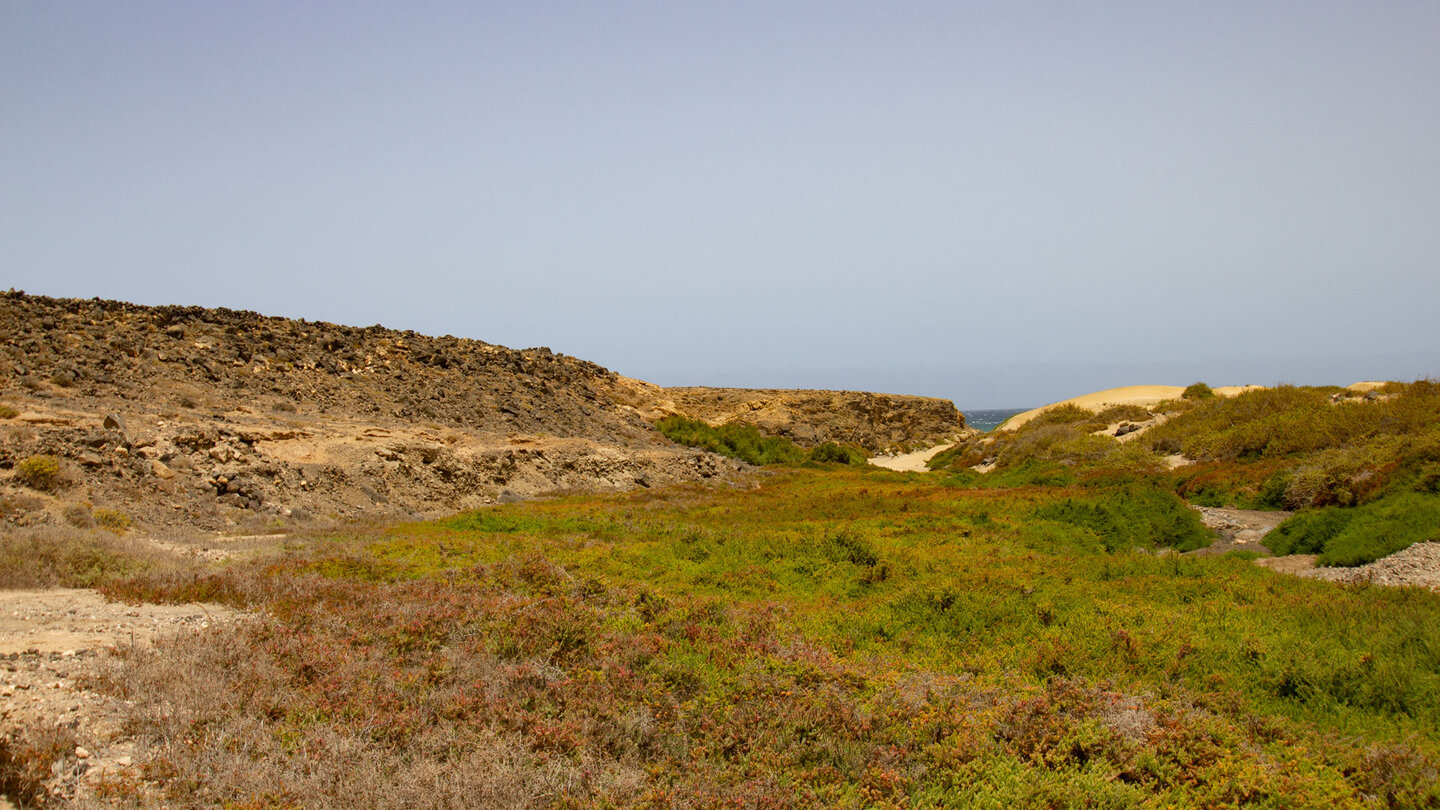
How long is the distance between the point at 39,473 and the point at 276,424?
27.4 feet

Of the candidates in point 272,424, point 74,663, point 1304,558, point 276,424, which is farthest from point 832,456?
point 74,663

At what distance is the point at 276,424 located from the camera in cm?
2273

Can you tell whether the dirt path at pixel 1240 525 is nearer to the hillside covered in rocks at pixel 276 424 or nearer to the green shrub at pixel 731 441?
the hillside covered in rocks at pixel 276 424

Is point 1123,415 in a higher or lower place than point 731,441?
higher

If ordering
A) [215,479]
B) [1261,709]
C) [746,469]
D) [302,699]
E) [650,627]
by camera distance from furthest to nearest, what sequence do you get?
[746,469], [215,479], [650,627], [1261,709], [302,699]

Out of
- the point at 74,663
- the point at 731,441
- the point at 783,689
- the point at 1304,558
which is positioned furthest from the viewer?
the point at 731,441

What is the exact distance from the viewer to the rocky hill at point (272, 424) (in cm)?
1623

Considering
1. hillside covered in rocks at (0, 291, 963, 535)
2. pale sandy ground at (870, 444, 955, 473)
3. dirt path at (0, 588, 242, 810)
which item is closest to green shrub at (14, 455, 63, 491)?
hillside covered in rocks at (0, 291, 963, 535)

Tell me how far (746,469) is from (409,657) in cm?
2896

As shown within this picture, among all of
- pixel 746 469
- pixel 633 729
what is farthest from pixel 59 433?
pixel 746 469

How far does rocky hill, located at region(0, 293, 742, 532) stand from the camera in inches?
639

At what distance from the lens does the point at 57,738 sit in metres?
4.68

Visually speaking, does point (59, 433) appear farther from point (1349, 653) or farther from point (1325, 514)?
point (1325, 514)

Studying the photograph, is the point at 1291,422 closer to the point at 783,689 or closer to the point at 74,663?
the point at 783,689
